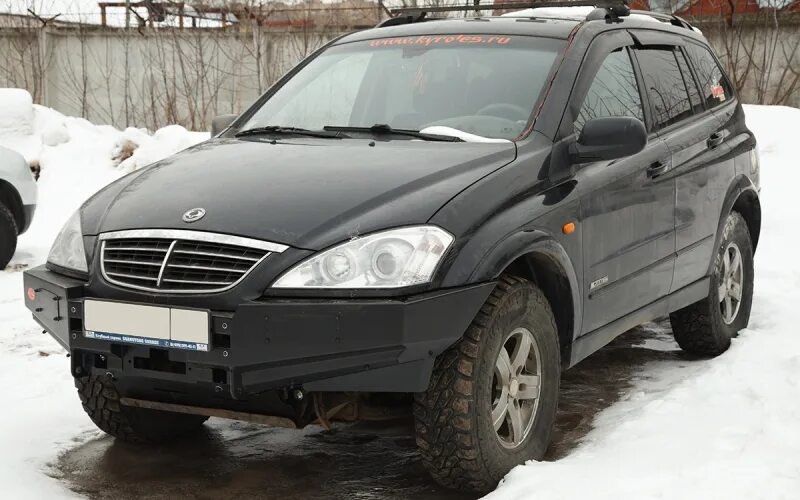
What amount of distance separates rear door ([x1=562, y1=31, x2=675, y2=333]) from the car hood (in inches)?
20.6

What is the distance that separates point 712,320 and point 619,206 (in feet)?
4.71

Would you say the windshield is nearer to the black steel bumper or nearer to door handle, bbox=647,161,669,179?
door handle, bbox=647,161,669,179

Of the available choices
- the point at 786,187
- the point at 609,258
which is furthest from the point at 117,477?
the point at 786,187

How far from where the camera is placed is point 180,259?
139 inches

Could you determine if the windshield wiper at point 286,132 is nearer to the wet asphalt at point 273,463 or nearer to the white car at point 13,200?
the wet asphalt at point 273,463

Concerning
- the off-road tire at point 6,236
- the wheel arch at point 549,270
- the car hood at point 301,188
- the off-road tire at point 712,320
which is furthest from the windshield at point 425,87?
the off-road tire at point 6,236

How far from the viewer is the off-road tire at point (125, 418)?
427cm

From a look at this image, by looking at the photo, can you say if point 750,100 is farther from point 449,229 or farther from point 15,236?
point 449,229

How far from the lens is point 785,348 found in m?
5.54

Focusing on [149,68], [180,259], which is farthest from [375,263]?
[149,68]

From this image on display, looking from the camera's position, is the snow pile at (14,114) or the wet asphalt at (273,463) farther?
the snow pile at (14,114)

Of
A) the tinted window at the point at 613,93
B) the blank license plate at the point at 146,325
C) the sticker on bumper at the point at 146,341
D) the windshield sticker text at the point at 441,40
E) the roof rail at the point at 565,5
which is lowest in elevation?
the sticker on bumper at the point at 146,341

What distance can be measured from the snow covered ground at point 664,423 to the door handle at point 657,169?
0.96 meters

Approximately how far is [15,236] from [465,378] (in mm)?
6206
